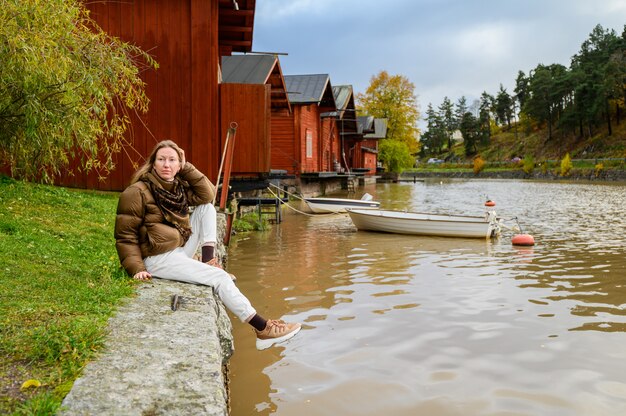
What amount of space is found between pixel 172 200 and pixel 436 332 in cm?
353

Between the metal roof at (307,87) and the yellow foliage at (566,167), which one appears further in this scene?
the yellow foliage at (566,167)

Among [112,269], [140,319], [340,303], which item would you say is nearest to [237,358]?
[112,269]

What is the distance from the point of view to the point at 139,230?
202 inches

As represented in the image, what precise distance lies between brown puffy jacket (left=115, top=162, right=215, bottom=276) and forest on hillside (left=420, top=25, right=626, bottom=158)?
237 ft

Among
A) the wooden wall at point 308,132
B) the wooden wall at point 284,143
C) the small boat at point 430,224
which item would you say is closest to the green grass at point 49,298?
the small boat at point 430,224

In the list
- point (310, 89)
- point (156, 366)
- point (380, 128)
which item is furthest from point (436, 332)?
point (380, 128)

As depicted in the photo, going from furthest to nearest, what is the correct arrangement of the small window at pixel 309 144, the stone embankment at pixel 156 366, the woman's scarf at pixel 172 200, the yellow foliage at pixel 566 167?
the yellow foliage at pixel 566 167 < the small window at pixel 309 144 < the woman's scarf at pixel 172 200 < the stone embankment at pixel 156 366

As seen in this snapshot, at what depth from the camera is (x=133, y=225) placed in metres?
5.05

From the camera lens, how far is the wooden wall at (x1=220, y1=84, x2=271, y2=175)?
15.3 metres

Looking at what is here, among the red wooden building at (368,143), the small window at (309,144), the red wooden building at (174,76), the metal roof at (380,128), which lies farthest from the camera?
the metal roof at (380,128)

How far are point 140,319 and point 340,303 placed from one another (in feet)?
14.7

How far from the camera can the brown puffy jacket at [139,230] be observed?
16.5 ft

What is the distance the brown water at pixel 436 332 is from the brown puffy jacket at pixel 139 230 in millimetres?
1446

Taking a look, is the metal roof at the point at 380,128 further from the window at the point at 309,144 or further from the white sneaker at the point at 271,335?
the white sneaker at the point at 271,335
